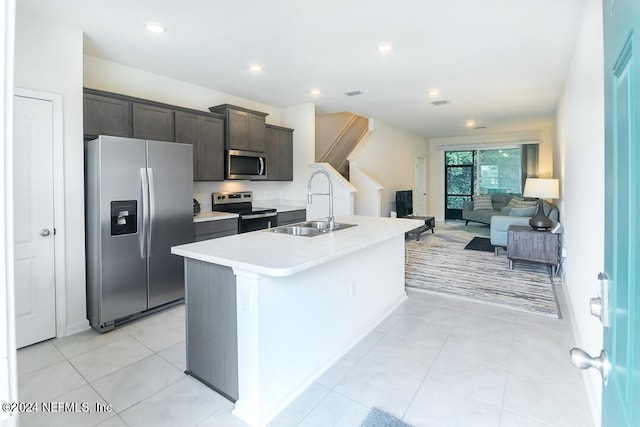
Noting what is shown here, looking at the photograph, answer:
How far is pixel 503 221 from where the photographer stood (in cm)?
562

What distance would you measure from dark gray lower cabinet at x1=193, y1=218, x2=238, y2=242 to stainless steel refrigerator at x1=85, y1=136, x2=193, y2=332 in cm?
28

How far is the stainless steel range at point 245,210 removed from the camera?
4.50 m

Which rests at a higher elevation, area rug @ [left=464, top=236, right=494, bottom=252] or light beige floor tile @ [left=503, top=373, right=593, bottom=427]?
area rug @ [left=464, top=236, right=494, bottom=252]

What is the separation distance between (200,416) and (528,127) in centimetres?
930

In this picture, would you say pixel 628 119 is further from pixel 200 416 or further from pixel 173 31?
pixel 173 31

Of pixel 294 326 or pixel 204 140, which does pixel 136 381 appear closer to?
pixel 294 326

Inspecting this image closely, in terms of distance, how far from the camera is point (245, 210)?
16.0 ft

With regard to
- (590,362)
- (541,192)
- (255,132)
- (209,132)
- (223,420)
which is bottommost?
(223,420)

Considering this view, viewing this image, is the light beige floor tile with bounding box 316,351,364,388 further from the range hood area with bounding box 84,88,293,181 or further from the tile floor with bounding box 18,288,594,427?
the range hood area with bounding box 84,88,293,181

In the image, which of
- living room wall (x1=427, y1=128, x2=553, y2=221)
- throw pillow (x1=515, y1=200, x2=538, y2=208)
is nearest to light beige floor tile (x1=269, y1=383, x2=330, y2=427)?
throw pillow (x1=515, y1=200, x2=538, y2=208)

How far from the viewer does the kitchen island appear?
1841mm

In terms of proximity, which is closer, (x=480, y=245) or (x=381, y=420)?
(x=381, y=420)

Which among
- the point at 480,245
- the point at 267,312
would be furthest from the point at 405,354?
the point at 480,245

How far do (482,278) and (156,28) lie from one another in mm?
4519
